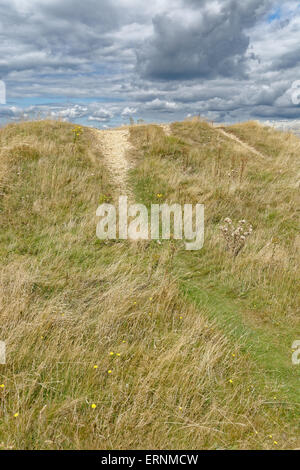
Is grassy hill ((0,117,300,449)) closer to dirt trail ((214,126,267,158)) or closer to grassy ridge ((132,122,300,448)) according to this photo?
grassy ridge ((132,122,300,448))

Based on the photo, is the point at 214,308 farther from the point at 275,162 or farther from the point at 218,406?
the point at 275,162

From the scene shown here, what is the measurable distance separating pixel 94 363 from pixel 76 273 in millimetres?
2609

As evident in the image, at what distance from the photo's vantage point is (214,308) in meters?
5.96

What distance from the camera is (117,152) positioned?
12.8 m

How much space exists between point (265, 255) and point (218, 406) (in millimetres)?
4212

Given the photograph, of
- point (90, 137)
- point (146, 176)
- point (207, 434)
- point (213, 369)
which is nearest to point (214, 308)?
point (213, 369)

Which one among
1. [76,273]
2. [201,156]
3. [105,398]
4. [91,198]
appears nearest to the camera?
[105,398]

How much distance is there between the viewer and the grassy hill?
11.9 ft

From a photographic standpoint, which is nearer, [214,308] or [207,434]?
[207,434]

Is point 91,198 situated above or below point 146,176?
below

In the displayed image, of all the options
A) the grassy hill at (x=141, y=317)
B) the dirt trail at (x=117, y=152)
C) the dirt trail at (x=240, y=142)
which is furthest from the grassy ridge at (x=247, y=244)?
the dirt trail at (x=240, y=142)

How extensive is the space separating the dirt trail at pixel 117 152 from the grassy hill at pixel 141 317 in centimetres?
43
